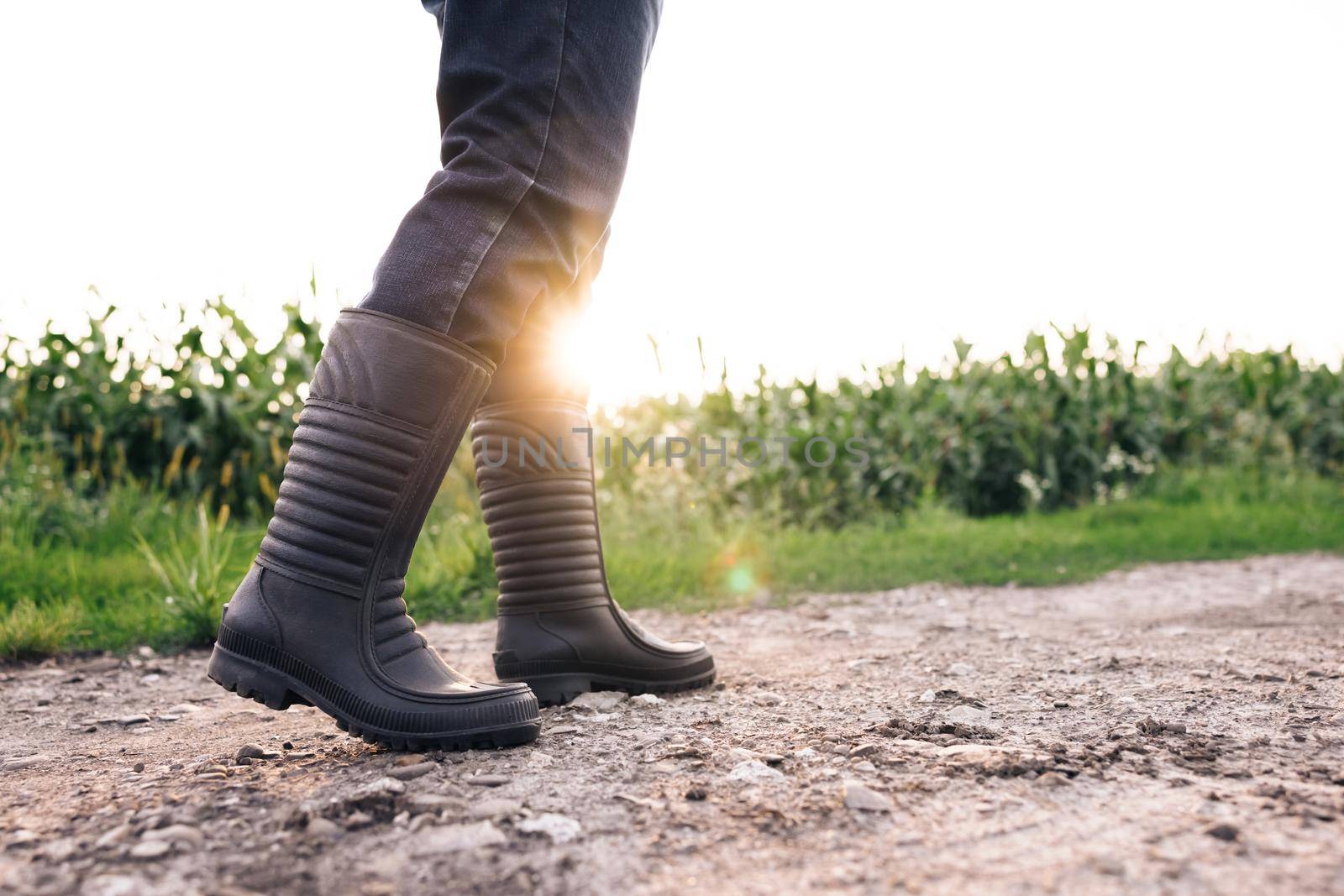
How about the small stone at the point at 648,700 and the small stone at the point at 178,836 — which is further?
the small stone at the point at 648,700

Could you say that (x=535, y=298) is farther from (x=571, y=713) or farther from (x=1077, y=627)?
(x=1077, y=627)

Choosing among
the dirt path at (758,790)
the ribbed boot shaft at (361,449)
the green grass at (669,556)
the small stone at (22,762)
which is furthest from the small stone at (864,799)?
the green grass at (669,556)

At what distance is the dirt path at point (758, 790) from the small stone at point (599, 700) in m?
0.01

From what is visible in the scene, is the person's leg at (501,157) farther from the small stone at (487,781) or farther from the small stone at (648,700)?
the small stone at (648,700)

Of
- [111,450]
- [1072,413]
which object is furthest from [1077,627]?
[111,450]

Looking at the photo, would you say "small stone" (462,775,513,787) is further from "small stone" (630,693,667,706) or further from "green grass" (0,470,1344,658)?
"green grass" (0,470,1344,658)

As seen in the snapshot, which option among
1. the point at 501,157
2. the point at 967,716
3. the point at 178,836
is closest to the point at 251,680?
the point at 178,836

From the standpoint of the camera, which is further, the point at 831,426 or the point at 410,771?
the point at 831,426

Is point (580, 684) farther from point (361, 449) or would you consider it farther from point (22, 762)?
point (22, 762)

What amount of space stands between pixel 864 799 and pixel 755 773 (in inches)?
7.0

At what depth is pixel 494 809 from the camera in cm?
112

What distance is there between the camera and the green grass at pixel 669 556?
265cm

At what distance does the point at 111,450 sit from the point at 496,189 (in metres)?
4.47

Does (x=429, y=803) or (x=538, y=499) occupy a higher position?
(x=538, y=499)
